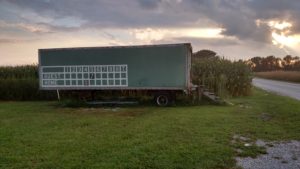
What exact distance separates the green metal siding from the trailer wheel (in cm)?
68

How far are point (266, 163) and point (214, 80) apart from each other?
18.3 metres

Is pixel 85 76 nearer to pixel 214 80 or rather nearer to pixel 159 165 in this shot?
pixel 214 80

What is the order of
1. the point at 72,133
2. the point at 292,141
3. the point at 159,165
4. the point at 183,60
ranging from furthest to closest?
the point at 183,60 < the point at 72,133 < the point at 292,141 < the point at 159,165

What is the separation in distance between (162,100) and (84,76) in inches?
183

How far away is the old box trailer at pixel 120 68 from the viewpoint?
68.1ft

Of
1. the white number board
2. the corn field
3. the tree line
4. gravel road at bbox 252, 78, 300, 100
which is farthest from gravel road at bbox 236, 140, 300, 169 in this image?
the tree line

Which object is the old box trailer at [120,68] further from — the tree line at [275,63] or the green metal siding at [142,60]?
the tree line at [275,63]

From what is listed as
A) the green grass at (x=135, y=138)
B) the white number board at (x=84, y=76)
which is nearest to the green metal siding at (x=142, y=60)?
the white number board at (x=84, y=76)

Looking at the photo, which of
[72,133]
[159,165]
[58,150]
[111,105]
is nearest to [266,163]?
[159,165]

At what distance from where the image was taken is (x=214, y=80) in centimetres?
2672

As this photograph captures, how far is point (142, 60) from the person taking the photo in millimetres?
21281

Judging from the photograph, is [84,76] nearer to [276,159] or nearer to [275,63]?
[276,159]

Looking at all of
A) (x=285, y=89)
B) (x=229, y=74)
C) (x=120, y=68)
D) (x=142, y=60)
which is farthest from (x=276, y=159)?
(x=285, y=89)

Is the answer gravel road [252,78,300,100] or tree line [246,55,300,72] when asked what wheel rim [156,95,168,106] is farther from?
tree line [246,55,300,72]
